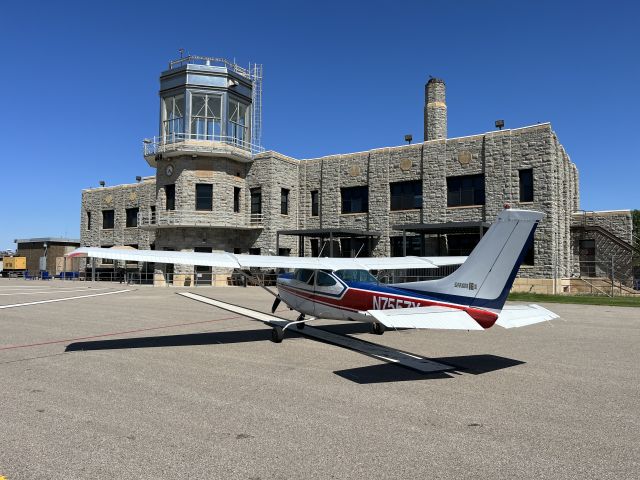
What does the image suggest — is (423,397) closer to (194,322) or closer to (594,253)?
(194,322)

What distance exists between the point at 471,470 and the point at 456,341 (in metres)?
7.79

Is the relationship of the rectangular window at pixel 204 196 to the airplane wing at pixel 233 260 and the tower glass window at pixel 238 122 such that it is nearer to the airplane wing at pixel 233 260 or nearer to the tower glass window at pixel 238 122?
the tower glass window at pixel 238 122

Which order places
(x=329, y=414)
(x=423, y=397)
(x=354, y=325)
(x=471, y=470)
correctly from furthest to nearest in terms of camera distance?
(x=354, y=325), (x=423, y=397), (x=329, y=414), (x=471, y=470)

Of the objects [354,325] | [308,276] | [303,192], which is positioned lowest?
[354,325]

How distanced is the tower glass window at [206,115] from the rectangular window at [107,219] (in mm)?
19907

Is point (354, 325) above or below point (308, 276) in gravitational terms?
below

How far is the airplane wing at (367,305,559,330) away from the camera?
732cm

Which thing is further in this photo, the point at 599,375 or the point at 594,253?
the point at 594,253

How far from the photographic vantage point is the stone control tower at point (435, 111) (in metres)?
42.3

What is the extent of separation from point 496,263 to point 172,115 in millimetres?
38506

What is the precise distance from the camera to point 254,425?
5578 millimetres

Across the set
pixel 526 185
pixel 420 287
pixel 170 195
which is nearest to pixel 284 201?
pixel 170 195

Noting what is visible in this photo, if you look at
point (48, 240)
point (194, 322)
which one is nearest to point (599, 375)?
point (194, 322)

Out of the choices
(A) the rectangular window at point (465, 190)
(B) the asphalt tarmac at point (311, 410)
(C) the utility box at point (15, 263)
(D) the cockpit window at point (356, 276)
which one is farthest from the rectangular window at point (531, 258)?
(C) the utility box at point (15, 263)
